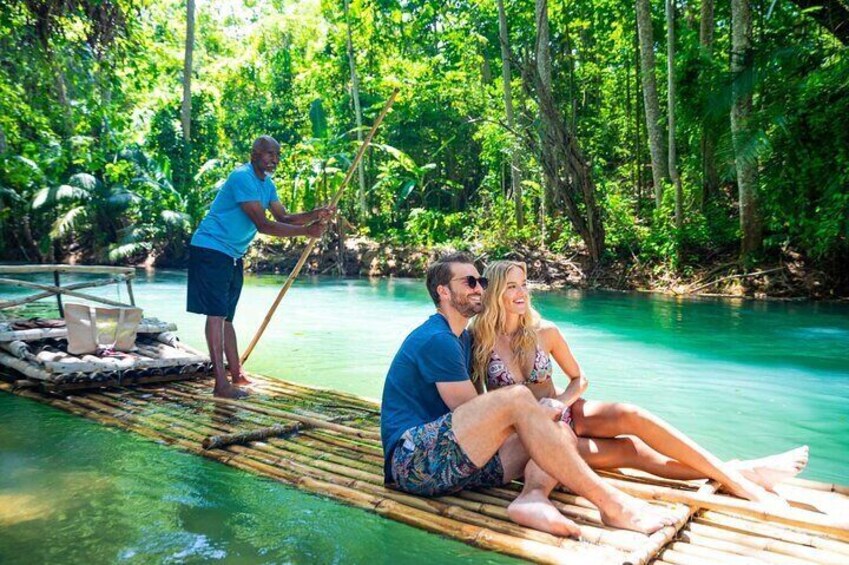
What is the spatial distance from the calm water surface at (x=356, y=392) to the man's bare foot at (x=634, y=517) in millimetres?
429

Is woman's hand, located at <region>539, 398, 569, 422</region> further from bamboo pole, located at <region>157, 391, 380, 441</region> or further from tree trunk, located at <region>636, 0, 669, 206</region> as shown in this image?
tree trunk, located at <region>636, 0, 669, 206</region>

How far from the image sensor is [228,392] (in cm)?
461

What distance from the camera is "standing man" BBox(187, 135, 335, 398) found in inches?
184

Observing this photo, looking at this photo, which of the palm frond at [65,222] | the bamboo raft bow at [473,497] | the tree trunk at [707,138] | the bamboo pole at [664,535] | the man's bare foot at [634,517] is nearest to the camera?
the bamboo pole at [664,535]

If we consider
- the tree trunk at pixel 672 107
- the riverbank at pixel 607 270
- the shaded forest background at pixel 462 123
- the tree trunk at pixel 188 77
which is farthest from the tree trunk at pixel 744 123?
the tree trunk at pixel 188 77

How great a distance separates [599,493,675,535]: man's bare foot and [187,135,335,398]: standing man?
108 inches

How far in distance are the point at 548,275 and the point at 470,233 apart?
3.57 metres

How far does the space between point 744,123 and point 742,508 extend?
32.7 ft

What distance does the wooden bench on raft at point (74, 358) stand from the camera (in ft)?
15.0

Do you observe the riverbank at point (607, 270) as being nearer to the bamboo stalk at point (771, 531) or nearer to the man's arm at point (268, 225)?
the man's arm at point (268, 225)

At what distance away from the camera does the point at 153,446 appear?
3.72 metres

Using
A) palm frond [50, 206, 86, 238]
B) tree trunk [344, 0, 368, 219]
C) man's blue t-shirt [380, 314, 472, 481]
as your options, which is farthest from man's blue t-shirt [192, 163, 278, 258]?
palm frond [50, 206, 86, 238]

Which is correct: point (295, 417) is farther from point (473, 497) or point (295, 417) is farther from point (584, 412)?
point (584, 412)

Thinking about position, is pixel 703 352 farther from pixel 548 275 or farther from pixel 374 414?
pixel 548 275
